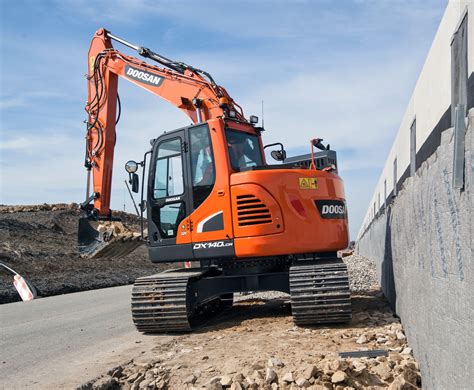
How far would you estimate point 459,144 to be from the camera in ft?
9.13

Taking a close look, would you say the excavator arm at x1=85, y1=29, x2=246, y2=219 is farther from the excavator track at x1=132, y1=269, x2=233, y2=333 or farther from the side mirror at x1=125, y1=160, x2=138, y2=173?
the excavator track at x1=132, y1=269, x2=233, y2=333

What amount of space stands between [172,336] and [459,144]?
5.57 metres

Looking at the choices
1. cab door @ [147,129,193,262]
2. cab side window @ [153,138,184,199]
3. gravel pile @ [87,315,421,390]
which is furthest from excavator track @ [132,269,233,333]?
gravel pile @ [87,315,421,390]

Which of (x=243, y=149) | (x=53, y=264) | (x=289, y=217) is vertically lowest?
(x=53, y=264)

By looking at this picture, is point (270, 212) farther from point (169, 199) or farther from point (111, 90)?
point (111, 90)

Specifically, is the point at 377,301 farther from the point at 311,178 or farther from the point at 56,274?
the point at 56,274

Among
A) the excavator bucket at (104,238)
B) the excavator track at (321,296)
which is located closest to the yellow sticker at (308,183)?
the excavator track at (321,296)

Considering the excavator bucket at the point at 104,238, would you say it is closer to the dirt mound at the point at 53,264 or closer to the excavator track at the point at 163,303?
the excavator track at the point at 163,303

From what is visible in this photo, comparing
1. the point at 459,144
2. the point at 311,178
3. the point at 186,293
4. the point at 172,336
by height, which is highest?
the point at 311,178

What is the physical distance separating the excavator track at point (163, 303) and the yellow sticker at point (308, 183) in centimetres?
206

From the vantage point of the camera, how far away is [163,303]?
7484 mm

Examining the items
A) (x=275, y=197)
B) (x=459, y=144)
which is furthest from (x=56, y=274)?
(x=459, y=144)

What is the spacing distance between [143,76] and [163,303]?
15.4 feet

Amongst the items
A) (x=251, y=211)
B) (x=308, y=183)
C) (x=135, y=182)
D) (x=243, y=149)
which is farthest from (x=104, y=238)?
(x=308, y=183)
